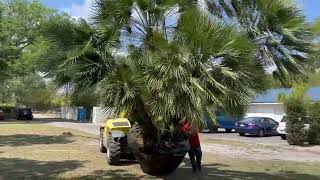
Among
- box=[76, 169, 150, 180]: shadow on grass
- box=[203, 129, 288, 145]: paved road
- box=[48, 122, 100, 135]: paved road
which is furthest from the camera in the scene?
box=[48, 122, 100, 135]: paved road

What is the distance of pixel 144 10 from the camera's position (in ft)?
35.3

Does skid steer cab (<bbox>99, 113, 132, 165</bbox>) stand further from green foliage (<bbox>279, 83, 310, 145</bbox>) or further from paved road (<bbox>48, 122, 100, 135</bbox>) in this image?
paved road (<bbox>48, 122, 100, 135</bbox>)

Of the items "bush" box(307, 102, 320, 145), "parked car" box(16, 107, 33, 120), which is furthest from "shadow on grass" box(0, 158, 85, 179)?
"parked car" box(16, 107, 33, 120)

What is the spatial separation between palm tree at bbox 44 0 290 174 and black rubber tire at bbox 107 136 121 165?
166 inches

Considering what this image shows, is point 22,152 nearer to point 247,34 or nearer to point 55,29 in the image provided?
point 55,29

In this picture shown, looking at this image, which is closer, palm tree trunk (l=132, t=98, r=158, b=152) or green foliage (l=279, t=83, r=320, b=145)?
palm tree trunk (l=132, t=98, r=158, b=152)

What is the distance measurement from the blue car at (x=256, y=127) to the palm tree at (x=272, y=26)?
21.8m

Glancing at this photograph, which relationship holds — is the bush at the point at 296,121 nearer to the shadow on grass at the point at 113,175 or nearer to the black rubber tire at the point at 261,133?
the black rubber tire at the point at 261,133

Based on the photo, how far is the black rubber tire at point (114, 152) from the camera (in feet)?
50.7

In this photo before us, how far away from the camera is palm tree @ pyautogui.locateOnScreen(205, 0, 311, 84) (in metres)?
11.5

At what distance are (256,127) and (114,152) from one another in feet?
64.6

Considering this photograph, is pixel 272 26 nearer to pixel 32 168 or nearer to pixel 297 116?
pixel 32 168

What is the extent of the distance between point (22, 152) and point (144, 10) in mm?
10852

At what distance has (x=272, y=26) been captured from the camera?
1170 centimetres
